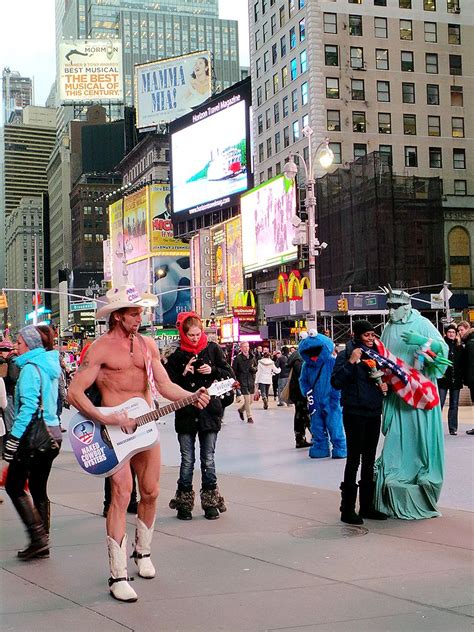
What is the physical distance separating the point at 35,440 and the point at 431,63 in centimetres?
6924

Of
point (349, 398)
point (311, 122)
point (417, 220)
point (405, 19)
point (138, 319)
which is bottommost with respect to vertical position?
point (349, 398)

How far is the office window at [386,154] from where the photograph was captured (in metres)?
60.4

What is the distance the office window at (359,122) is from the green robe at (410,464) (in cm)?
6190

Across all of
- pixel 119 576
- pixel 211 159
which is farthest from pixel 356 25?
pixel 119 576

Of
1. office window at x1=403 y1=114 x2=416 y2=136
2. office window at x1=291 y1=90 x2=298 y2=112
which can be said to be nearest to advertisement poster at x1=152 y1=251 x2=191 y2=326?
office window at x1=291 y1=90 x2=298 y2=112

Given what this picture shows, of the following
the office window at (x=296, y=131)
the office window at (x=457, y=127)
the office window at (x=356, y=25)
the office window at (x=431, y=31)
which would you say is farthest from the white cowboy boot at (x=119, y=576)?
the office window at (x=431, y=31)

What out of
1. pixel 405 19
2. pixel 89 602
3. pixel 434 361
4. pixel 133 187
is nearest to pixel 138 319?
pixel 89 602

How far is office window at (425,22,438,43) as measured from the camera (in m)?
70.4

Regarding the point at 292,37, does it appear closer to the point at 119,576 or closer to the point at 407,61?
the point at 407,61

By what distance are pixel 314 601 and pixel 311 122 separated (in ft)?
208

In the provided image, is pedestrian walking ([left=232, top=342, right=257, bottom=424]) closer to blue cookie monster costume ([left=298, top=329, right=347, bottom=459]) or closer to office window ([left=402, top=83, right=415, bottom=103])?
blue cookie monster costume ([left=298, top=329, right=347, bottom=459])

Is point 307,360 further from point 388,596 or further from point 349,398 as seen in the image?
point 388,596

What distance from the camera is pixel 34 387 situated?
7.14 m

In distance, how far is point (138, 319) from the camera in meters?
6.21
